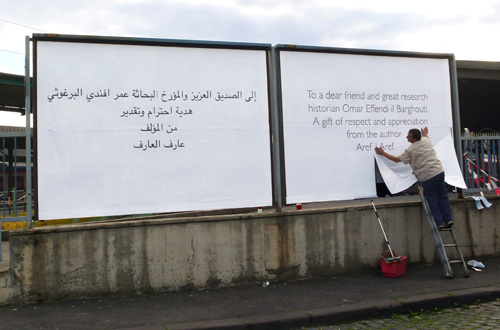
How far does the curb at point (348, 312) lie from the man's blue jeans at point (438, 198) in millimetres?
1295

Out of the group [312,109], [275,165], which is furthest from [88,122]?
[312,109]

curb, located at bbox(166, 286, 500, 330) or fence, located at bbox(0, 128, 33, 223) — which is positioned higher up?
fence, located at bbox(0, 128, 33, 223)

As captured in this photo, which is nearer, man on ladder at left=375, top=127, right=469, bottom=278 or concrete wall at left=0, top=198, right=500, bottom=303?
concrete wall at left=0, top=198, right=500, bottom=303

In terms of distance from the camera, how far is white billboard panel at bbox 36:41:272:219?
19.5 ft

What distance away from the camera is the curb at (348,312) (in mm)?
4746

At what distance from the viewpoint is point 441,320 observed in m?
5.02

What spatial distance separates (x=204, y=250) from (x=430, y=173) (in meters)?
3.59

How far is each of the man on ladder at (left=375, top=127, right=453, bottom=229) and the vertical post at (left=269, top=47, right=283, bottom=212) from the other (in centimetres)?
198

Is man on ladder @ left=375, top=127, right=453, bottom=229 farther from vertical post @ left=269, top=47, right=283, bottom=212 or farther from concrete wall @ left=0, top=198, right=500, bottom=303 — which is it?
vertical post @ left=269, top=47, right=283, bottom=212

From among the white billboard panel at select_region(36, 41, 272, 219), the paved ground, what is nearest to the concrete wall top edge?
the white billboard panel at select_region(36, 41, 272, 219)

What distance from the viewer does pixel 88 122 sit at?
609 centimetres

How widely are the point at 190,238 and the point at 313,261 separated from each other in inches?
74.1

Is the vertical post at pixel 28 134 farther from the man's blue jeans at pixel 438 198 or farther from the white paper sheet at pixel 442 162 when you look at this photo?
the man's blue jeans at pixel 438 198

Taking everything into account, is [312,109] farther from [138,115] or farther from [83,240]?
[83,240]
